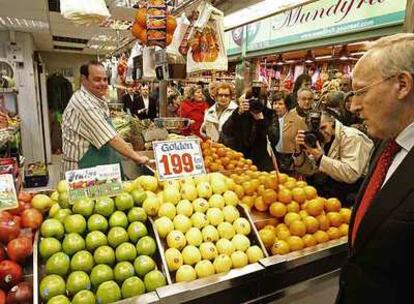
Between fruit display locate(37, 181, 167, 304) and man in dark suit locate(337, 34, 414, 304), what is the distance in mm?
848

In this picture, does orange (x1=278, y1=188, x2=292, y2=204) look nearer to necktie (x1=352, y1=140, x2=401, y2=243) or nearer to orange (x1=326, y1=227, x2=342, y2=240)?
orange (x1=326, y1=227, x2=342, y2=240)

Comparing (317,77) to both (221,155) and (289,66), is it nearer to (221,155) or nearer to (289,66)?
(289,66)

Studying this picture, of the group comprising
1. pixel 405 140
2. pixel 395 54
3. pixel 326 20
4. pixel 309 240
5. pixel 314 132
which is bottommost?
pixel 309 240

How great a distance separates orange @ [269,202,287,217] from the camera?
203cm

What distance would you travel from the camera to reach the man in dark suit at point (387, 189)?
3.37 feet

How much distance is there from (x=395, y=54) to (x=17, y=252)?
1670 mm

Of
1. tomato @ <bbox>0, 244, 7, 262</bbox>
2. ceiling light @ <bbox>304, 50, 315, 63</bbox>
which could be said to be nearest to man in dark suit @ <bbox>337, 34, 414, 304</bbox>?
tomato @ <bbox>0, 244, 7, 262</bbox>

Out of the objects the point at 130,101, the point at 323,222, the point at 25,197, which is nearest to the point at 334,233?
the point at 323,222

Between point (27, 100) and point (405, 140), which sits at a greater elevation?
point (27, 100)

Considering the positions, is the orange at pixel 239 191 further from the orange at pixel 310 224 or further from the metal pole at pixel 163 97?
the metal pole at pixel 163 97

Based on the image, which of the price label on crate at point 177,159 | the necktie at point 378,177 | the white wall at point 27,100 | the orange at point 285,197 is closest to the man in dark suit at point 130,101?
the white wall at point 27,100

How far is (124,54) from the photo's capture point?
773 cm

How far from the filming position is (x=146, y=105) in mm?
8070

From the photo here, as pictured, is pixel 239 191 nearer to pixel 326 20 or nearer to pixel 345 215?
pixel 345 215
